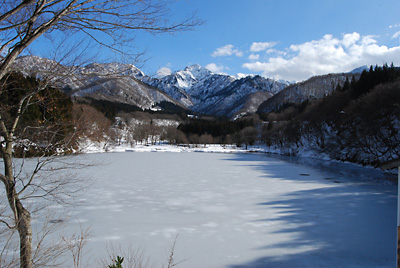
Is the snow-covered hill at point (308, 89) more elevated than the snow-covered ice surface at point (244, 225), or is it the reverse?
the snow-covered hill at point (308, 89)

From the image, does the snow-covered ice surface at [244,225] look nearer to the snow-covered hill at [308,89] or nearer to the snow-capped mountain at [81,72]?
the snow-capped mountain at [81,72]

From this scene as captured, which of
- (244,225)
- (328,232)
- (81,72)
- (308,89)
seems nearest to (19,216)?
(81,72)

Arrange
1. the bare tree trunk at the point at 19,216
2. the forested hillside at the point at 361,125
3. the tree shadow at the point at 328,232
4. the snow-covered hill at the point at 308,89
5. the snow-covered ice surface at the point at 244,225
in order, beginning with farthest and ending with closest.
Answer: the snow-covered hill at the point at 308,89 < the forested hillside at the point at 361,125 < the snow-covered ice surface at the point at 244,225 < the tree shadow at the point at 328,232 < the bare tree trunk at the point at 19,216

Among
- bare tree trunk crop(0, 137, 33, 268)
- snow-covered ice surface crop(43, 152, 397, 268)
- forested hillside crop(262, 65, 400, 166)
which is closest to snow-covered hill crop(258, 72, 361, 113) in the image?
forested hillside crop(262, 65, 400, 166)

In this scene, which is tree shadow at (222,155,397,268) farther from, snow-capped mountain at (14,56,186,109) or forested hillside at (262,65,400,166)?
forested hillside at (262,65,400,166)

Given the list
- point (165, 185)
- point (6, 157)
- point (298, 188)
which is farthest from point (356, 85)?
point (6, 157)

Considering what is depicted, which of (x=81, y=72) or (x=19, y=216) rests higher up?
(x=81, y=72)

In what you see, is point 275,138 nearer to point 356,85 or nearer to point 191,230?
point 356,85

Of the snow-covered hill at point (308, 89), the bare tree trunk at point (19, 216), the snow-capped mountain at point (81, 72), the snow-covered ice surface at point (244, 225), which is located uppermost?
the snow-covered hill at point (308, 89)

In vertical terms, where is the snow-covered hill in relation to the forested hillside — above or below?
above

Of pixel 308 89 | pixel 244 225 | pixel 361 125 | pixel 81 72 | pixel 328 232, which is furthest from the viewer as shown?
pixel 308 89

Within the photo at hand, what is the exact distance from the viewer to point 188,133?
10500cm

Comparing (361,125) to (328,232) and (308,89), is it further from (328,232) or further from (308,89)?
(308,89)

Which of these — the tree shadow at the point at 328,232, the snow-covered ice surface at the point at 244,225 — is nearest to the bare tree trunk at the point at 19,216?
the snow-covered ice surface at the point at 244,225
